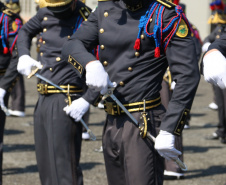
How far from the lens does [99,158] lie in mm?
7387

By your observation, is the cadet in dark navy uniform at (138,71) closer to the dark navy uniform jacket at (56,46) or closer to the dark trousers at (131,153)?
the dark trousers at (131,153)

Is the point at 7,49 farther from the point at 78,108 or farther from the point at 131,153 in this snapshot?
the point at 131,153

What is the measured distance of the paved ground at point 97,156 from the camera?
21.1 ft

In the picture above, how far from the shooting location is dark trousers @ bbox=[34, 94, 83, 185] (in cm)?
465

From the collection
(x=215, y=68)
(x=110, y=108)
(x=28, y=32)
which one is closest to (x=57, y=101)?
(x=28, y=32)

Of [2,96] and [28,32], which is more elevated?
[28,32]

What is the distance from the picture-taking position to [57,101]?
15.4 ft

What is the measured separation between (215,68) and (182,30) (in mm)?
453

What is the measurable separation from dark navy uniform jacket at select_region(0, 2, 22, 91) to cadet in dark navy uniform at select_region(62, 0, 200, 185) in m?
1.98

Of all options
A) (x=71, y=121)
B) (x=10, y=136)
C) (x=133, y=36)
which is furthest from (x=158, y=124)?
(x=10, y=136)

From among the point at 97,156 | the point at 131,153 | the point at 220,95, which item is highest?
the point at 131,153

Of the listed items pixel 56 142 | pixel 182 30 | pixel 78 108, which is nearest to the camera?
pixel 182 30

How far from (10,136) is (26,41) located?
13.7ft

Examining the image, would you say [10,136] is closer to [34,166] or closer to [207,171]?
[34,166]
